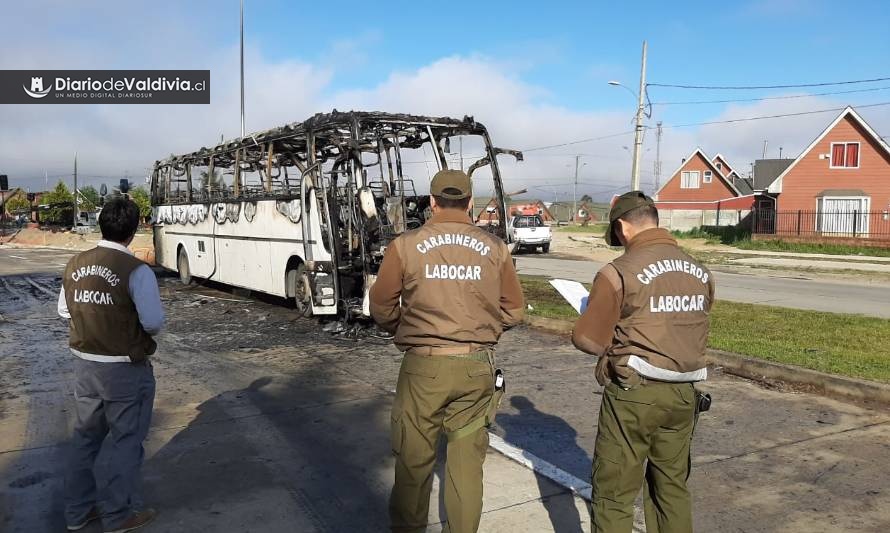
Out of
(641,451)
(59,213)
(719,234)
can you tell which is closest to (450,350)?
(641,451)

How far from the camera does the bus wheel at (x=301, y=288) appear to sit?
1077 centimetres

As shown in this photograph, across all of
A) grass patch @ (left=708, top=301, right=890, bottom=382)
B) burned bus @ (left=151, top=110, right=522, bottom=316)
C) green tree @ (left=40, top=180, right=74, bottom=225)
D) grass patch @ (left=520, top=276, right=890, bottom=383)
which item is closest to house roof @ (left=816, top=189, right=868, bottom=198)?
grass patch @ (left=520, top=276, right=890, bottom=383)

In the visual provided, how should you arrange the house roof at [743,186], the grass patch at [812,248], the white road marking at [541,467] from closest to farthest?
the white road marking at [541,467] → the grass patch at [812,248] → the house roof at [743,186]

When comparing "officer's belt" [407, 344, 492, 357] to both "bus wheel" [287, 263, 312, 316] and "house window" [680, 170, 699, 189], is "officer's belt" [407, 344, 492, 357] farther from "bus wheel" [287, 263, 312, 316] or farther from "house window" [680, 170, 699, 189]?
"house window" [680, 170, 699, 189]

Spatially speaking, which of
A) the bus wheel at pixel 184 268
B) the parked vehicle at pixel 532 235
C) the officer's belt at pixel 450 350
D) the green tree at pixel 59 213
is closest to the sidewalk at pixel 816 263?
the parked vehicle at pixel 532 235

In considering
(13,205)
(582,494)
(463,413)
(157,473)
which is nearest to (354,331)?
(157,473)

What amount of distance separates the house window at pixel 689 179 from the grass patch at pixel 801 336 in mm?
44328

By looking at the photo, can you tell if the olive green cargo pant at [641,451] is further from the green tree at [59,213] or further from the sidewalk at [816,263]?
the green tree at [59,213]

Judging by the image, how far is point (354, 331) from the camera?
9922 mm

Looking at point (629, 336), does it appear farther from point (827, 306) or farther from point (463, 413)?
point (827, 306)

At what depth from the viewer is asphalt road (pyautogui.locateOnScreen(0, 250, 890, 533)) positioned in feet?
13.2

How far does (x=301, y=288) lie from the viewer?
11.1 meters

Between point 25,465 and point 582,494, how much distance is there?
3.75m

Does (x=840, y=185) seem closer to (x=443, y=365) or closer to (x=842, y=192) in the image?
(x=842, y=192)
